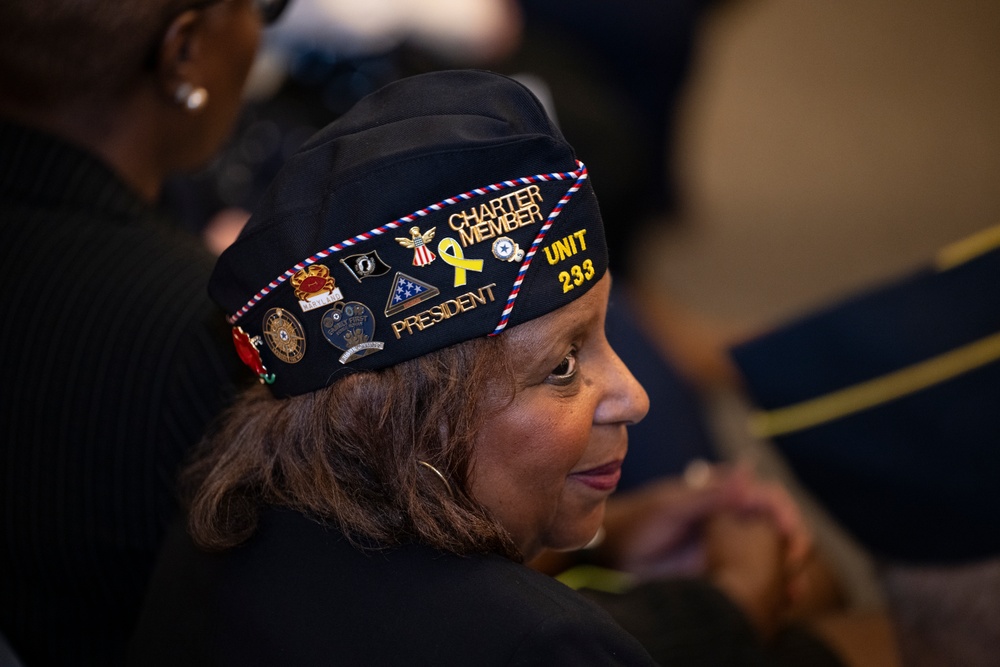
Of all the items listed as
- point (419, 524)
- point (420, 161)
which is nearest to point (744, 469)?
point (419, 524)

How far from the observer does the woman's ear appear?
1.63 m

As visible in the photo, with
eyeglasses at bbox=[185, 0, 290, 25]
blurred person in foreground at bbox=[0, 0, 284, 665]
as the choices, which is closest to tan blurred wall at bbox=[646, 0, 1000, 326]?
eyeglasses at bbox=[185, 0, 290, 25]

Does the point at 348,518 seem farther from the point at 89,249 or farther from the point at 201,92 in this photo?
the point at 201,92

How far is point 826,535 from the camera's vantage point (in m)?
2.85

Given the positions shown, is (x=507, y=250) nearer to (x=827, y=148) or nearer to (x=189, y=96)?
(x=189, y=96)

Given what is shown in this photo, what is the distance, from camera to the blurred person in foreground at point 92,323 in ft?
4.78

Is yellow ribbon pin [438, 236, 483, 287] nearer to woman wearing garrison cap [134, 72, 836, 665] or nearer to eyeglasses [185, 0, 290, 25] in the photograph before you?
woman wearing garrison cap [134, 72, 836, 665]

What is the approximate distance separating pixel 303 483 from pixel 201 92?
895 mm

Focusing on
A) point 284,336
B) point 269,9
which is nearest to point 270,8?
point 269,9

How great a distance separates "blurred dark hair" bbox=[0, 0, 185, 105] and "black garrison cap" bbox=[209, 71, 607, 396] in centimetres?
64

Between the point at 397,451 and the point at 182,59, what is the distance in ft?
3.11

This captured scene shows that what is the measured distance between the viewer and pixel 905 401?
1.44 meters

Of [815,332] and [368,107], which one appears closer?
[368,107]

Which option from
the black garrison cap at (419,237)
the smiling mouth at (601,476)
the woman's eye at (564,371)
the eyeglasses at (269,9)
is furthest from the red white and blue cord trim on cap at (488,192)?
the eyeglasses at (269,9)
